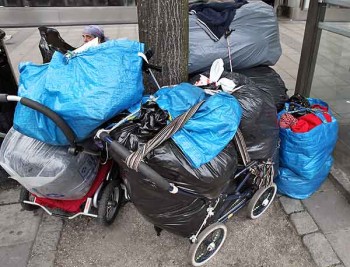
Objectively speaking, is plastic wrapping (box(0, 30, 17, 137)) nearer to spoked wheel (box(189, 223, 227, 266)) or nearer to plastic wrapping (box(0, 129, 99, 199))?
plastic wrapping (box(0, 129, 99, 199))

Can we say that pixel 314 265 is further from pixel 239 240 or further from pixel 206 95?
pixel 206 95

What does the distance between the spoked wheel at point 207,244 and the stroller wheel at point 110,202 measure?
0.71m

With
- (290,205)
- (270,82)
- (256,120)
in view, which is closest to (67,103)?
(256,120)

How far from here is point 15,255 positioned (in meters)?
2.30

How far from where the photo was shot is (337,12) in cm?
307

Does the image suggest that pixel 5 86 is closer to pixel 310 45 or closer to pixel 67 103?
pixel 67 103

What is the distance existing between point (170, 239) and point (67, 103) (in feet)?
4.25

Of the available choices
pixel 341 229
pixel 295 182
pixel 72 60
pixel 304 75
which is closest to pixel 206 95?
pixel 72 60

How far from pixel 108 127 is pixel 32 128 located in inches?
16.5

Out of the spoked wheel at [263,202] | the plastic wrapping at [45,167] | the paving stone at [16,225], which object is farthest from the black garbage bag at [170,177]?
the paving stone at [16,225]

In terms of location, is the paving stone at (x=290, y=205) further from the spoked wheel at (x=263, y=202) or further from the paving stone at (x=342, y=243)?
the paving stone at (x=342, y=243)

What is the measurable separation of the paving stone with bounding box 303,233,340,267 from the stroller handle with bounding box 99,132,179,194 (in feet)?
4.06

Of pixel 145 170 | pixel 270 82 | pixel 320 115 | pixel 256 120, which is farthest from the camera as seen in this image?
pixel 270 82

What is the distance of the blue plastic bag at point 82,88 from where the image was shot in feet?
5.52
